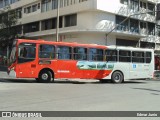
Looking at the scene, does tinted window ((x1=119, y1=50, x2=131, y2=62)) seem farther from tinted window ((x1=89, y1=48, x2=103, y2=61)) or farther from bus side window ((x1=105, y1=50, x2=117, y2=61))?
tinted window ((x1=89, y1=48, x2=103, y2=61))

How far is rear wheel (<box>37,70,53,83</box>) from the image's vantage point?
74.0 ft

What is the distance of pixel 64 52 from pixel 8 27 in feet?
90.0

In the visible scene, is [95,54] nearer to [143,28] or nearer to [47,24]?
[47,24]

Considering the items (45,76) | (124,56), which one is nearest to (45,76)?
(45,76)

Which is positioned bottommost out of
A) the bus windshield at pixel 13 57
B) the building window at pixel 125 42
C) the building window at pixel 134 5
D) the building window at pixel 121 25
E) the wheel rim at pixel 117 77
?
the wheel rim at pixel 117 77

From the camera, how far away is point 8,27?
48.6m

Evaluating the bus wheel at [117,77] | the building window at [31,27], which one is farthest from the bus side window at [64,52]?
the building window at [31,27]

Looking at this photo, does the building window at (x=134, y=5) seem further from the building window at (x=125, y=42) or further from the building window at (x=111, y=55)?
the building window at (x=111, y=55)

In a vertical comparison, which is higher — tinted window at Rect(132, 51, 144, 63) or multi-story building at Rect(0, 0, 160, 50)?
multi-story building at Rect(0, 0, 160, 50)

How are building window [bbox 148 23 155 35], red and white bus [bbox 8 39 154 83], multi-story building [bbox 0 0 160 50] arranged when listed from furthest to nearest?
building window [bbox 148 23 155 35] < multi-story building [bbox 0 0 160 50] < red and white bus [bbox 8 39 154 83]

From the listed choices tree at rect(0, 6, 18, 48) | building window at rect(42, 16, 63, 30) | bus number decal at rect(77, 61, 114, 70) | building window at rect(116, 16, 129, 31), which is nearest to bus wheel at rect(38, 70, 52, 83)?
bus number decal at rect(77, 61, 114, 70)

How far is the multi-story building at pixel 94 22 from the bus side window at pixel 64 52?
43.5 feet

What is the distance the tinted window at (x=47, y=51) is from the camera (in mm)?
22375

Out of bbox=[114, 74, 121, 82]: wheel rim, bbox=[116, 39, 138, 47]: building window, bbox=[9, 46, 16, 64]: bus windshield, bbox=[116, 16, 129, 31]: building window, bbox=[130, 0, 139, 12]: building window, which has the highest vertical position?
bbox=[130, 0, 139, 12]: building window
